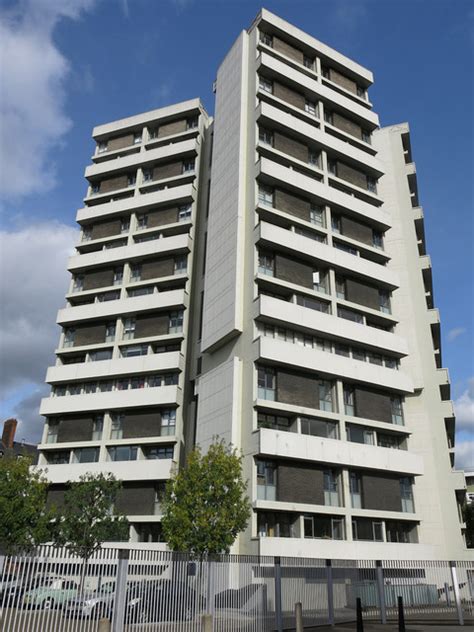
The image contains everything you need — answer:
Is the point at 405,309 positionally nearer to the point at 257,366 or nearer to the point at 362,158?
the point at 362,158

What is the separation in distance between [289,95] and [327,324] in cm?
2118

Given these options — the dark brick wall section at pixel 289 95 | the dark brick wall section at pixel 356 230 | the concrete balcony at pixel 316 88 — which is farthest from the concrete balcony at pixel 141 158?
the dark brick wall section at pixel 356 230

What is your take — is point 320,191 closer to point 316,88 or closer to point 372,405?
point 316,88

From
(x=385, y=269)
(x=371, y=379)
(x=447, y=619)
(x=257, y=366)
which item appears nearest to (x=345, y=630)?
(x=447, y=619)

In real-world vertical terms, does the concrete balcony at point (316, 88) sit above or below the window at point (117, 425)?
above

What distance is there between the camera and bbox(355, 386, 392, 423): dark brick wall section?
38469 millimetres

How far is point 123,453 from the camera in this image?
41.8m

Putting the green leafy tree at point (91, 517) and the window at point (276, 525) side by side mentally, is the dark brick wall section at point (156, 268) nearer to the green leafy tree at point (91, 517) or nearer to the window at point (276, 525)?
the green leafy tree at point (91, 517)

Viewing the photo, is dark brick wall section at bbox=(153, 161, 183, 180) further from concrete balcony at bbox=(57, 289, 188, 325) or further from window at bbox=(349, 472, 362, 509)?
window at bbox=(349, 472, 362, 509)

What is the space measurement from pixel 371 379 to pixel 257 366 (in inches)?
363

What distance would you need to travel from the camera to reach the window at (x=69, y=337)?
160ft

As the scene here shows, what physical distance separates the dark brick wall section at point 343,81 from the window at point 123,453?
37.4m

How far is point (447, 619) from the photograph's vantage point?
64.9 ft

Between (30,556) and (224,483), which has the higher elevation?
(224,483)
